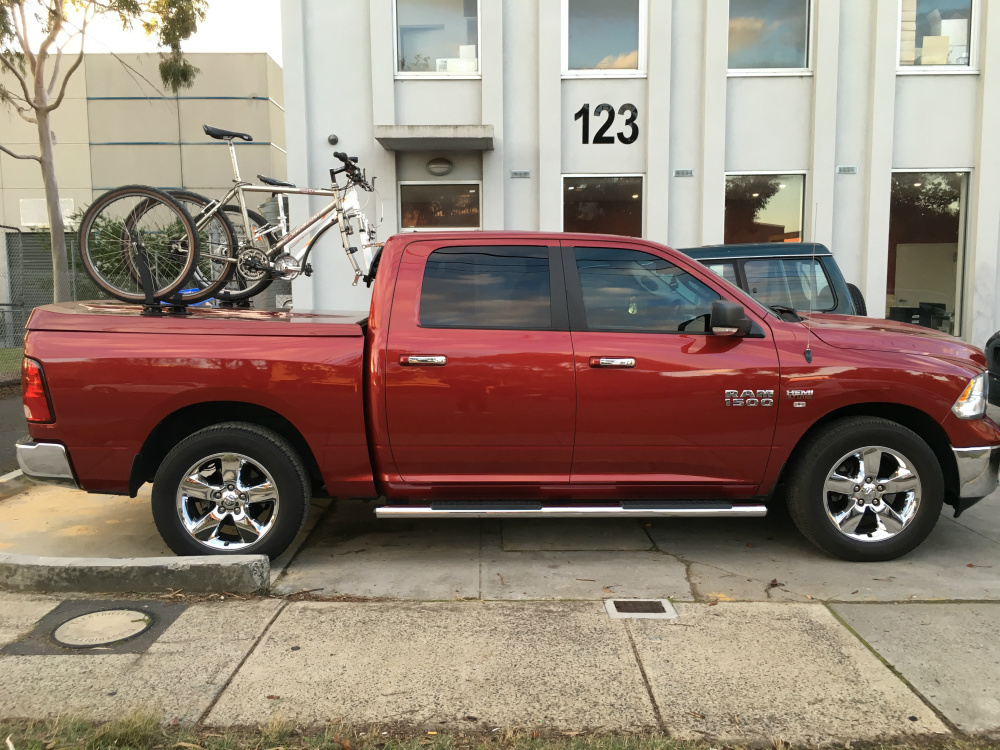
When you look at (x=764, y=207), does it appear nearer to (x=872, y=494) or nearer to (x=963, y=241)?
(x=963, y=241)

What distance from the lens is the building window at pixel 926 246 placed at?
1207cm

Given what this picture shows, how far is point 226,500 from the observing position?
444 cm

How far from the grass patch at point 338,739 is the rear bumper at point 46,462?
5.84 feet

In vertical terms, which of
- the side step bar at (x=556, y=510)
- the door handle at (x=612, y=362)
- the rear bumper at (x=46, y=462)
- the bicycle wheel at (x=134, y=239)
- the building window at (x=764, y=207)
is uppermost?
the building window at (x=764, y=207)

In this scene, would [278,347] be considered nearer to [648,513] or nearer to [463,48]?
[648,513]

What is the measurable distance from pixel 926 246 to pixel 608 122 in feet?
18.3

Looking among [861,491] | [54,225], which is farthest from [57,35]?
[861,491]

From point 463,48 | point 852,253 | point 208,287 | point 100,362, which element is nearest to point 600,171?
point 463,48

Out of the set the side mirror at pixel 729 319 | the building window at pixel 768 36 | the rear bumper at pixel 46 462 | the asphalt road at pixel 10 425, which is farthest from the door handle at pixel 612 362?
the building window at pixel 768 36

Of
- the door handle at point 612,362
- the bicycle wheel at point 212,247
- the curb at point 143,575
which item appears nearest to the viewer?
the curb at point 143,575

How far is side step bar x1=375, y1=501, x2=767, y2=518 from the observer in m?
4.40

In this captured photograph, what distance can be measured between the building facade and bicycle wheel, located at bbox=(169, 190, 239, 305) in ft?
20.9

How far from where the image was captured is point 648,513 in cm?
443

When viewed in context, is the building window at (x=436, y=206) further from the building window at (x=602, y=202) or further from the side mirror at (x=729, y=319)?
the side mirror at (x=729, y=319)
